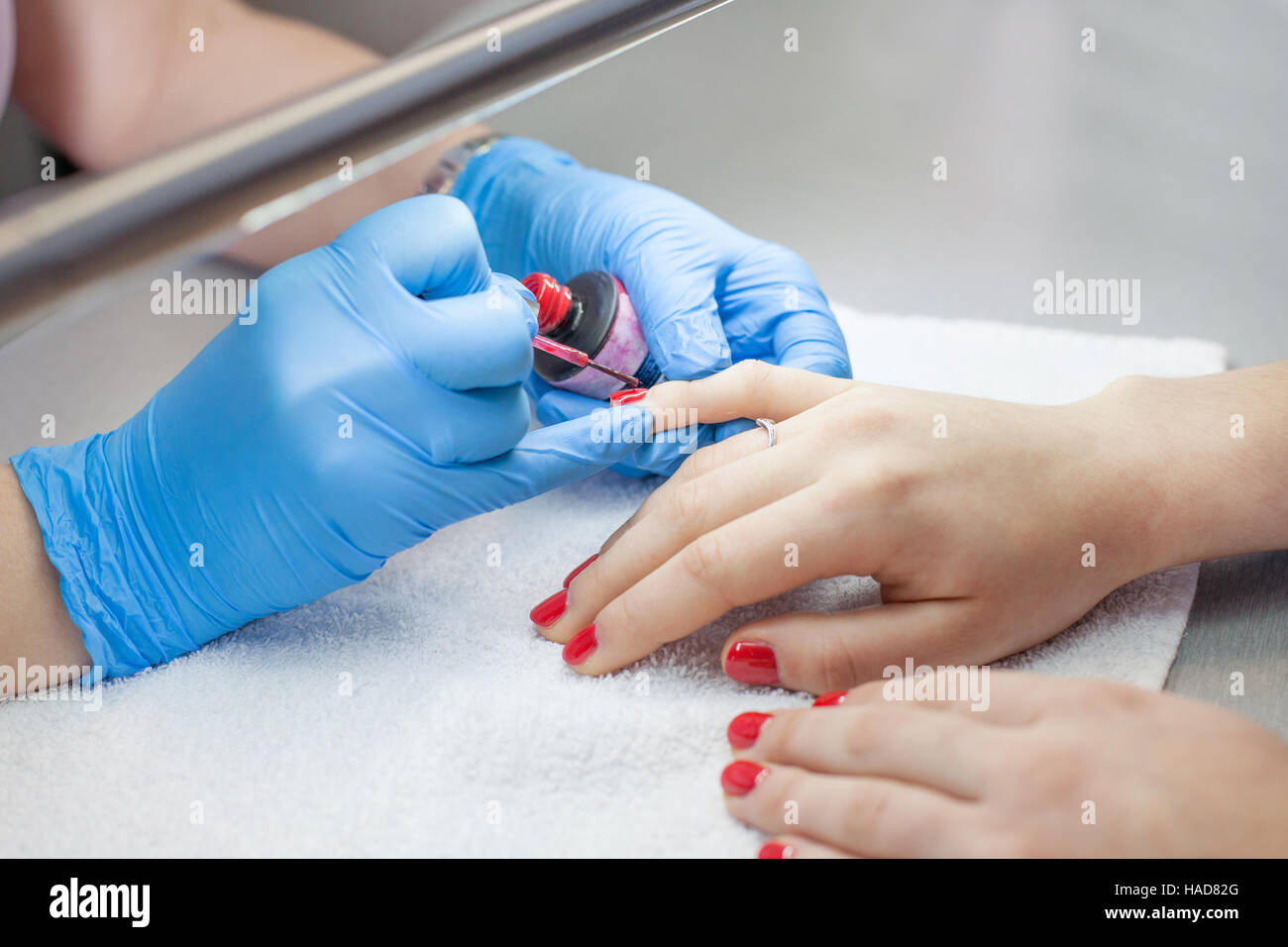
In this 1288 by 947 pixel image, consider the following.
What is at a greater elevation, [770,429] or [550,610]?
[770,429]

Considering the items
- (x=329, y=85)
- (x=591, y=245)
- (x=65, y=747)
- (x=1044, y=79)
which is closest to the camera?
(x=329, y=85)

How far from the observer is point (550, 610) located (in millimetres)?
820

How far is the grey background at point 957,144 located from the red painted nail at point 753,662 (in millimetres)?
930

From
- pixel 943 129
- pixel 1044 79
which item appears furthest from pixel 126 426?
pixel 1044 79

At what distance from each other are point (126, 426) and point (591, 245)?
557 millimetres

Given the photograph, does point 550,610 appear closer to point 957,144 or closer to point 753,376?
point 753,376

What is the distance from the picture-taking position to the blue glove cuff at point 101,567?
2.66ft

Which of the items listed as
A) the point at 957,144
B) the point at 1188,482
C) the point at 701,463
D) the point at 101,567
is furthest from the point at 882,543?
the point at 957,144

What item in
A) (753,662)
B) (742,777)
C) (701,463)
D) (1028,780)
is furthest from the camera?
(701,463)

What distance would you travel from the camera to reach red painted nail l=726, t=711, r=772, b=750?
0.68 meters

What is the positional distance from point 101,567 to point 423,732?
0.36 m

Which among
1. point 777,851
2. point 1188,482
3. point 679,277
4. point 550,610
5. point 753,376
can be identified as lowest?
point 777,851

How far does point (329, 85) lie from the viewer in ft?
1.55
